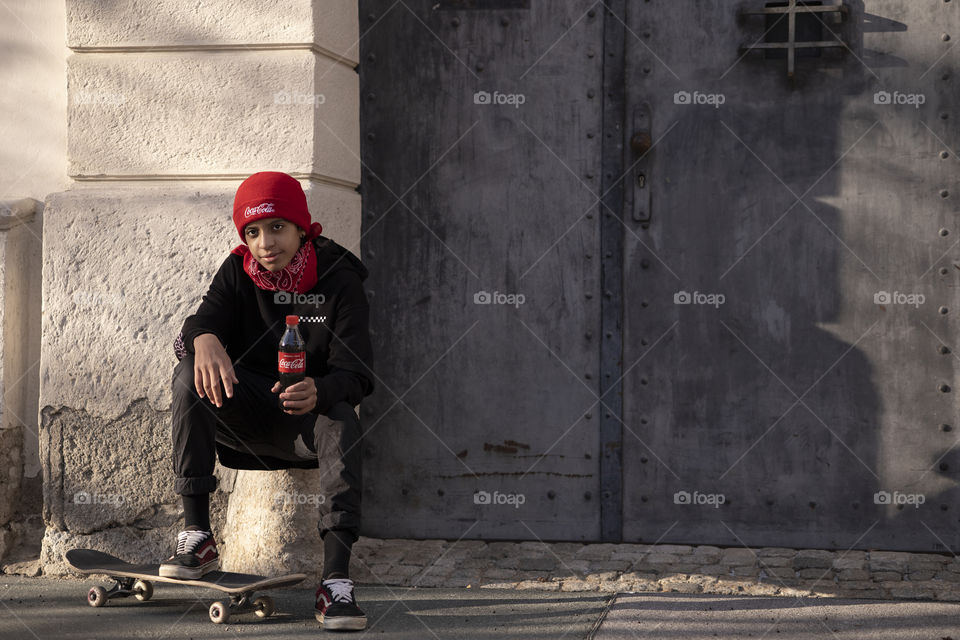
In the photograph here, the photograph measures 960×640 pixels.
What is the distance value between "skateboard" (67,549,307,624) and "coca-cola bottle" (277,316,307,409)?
590 mm

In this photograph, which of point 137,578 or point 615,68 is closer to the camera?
point 137,578

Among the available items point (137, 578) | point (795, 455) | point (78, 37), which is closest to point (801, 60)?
point (795, 455)

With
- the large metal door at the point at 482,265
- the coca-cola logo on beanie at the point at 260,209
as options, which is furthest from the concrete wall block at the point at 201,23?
the coca-cola logo on beanie at the point at 260,209

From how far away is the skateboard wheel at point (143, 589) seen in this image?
351 cm

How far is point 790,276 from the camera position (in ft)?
13.8

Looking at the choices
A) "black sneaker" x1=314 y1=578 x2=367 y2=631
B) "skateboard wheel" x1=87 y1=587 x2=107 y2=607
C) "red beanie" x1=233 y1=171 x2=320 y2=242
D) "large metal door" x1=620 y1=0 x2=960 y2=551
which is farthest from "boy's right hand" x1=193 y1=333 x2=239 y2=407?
"large metal door" x1=620 y1=0 x2=960 y2=551

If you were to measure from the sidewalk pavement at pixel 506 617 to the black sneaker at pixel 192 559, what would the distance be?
166 mm

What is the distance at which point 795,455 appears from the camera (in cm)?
422

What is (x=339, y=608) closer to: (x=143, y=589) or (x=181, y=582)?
(x=181, y=582)

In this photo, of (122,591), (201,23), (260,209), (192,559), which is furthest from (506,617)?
(201,23)

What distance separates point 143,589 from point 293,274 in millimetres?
1187

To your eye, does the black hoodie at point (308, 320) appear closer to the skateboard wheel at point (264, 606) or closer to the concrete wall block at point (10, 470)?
the skateboard wheel at point (264, 606)

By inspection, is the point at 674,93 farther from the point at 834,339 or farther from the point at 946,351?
the point at 946,351

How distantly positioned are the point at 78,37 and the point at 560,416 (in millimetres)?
2488
